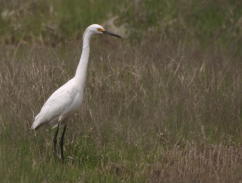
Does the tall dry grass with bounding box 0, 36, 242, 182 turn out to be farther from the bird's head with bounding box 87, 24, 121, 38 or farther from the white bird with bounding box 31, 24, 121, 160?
the bird's head with bounding box 87, 24, 121, 38

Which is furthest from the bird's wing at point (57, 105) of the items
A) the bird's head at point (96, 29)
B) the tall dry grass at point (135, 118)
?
the bird's head at point (96, 29)

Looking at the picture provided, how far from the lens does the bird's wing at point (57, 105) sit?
24.8 ft

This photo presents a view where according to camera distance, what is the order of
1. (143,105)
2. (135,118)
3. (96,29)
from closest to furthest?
(96,29)
(135,118)
(143,105)

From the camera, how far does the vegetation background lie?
7172 mm

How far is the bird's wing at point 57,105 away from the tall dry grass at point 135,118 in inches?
14.7

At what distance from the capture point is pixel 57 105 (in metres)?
7.63

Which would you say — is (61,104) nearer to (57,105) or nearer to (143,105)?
(57,105)

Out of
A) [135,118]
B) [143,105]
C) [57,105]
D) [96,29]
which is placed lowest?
[135,118]

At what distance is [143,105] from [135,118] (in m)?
0.24

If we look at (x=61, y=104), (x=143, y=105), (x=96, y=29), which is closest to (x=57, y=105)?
(x=61, y=104)

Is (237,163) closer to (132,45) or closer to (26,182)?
(26,182)

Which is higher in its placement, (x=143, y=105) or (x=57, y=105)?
(x=57, y=105)

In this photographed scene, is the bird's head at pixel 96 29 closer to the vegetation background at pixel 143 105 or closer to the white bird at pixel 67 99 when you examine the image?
the white bird at pixel 67 99

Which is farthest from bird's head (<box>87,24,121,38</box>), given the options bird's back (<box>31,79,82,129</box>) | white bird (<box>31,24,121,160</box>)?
bird's back (<box>31,79,82,129</box>)
